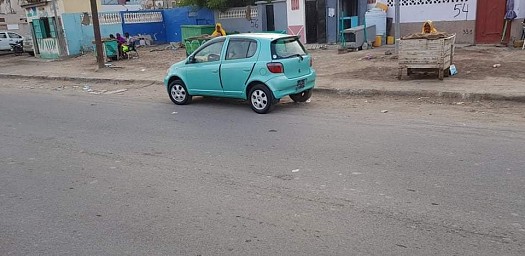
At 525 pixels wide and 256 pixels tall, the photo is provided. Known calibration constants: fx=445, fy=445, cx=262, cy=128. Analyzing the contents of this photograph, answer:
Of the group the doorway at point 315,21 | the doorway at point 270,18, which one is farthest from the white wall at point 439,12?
the doorway at point 270,18

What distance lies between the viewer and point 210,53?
31.0 feet

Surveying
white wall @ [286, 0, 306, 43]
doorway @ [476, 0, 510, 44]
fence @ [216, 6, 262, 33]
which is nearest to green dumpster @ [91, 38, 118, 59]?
fence @ [216, 6, 262, 33]

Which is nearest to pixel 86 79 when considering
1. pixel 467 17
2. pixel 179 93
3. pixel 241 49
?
pixel 179 93

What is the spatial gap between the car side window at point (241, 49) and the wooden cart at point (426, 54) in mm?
3945

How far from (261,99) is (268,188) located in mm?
4101

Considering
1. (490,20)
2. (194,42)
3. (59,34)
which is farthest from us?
(59,34)

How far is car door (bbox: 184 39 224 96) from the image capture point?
30.5 feet

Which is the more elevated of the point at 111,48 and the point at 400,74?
the point at 111,48

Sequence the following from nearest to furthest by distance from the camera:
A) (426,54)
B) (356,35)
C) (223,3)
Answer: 1. (426,54)
2. (356,35)
3. (223,3)

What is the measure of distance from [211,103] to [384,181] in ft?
19.7

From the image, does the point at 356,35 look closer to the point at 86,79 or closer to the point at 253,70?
the point at 253,70

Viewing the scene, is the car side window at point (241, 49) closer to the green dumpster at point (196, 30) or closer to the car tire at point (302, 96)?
the car tire at point (302, 96)

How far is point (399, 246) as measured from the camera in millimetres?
3531

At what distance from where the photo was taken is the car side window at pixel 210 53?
9.32 meters
